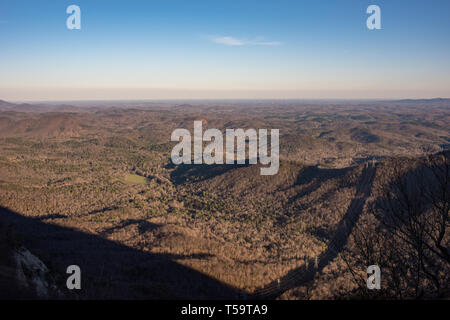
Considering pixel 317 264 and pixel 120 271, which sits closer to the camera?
pixel 120 271

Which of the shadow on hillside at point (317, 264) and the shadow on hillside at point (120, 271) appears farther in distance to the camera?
the shadow on hillside at point (317, 264)

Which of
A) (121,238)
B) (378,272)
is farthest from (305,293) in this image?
(121,238)

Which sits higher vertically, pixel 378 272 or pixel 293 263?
pixel 378 272

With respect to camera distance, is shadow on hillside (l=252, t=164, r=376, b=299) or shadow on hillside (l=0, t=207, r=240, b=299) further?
shadow on hillside (l=252, t=164, r=376, b=299)

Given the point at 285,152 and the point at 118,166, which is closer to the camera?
the point at 118,166

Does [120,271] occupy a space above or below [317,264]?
above
